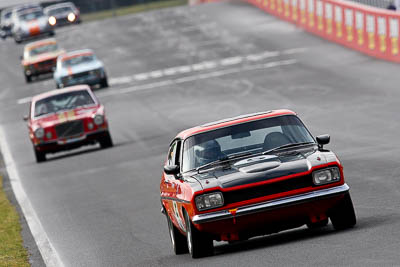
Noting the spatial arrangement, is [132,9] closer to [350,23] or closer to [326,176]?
[350,23]

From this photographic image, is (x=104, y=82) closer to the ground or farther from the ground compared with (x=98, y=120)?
closer to the ground

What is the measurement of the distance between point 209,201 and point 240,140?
1.21 meters

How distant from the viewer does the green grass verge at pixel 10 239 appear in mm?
12360

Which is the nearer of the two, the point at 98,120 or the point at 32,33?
the point at 98,120

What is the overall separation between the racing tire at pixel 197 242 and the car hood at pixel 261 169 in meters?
0.41

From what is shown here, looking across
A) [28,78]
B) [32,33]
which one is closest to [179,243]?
[28,78]

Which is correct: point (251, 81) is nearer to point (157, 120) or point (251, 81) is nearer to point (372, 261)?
point (157, 120)

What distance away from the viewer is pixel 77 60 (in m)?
40.2

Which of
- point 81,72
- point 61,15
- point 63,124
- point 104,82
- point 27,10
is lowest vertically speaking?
point 61,15

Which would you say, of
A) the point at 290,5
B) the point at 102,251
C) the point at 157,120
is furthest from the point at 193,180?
the point at 290,5

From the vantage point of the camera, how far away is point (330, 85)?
102 ft

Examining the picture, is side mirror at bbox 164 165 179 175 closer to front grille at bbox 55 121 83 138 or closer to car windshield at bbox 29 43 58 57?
front grille at bbox 55 121 83 138

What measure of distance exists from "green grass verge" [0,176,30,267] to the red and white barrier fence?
1740 cm

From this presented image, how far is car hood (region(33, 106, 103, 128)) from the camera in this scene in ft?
81.9
